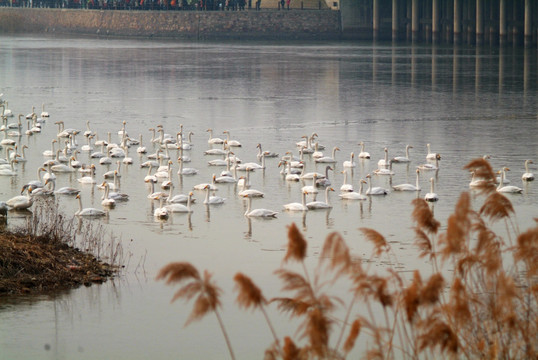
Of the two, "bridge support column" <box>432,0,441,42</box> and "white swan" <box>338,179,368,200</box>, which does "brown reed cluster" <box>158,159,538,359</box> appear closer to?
"white swan" <box>338,179,368,200</box>

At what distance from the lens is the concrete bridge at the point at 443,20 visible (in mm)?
86250

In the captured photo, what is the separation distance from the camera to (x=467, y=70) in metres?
61.4

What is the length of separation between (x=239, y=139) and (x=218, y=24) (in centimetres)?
6652

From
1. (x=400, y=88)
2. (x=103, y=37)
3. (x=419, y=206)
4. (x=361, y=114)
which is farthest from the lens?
(x=103, y=37)

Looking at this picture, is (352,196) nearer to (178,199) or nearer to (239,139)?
(178,199)

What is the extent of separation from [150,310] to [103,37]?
305 feet

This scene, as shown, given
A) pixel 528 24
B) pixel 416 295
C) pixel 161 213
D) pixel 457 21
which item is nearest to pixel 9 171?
pixel 161 213

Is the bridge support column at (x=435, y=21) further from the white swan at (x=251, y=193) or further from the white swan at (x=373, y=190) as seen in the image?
the white swan at (x=251, y=193)

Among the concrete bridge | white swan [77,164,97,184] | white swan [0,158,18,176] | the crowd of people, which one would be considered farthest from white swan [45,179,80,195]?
the crowd of people

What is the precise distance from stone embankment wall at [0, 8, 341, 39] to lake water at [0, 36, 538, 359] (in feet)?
55.3

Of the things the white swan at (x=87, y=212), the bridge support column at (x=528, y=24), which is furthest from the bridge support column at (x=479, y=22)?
the white swan at (x=87, y=212)

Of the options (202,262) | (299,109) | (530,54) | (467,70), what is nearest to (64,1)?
(530,54)

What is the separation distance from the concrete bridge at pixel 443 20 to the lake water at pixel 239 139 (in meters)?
5.55

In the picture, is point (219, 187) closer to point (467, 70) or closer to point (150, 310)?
point (150, 310)
